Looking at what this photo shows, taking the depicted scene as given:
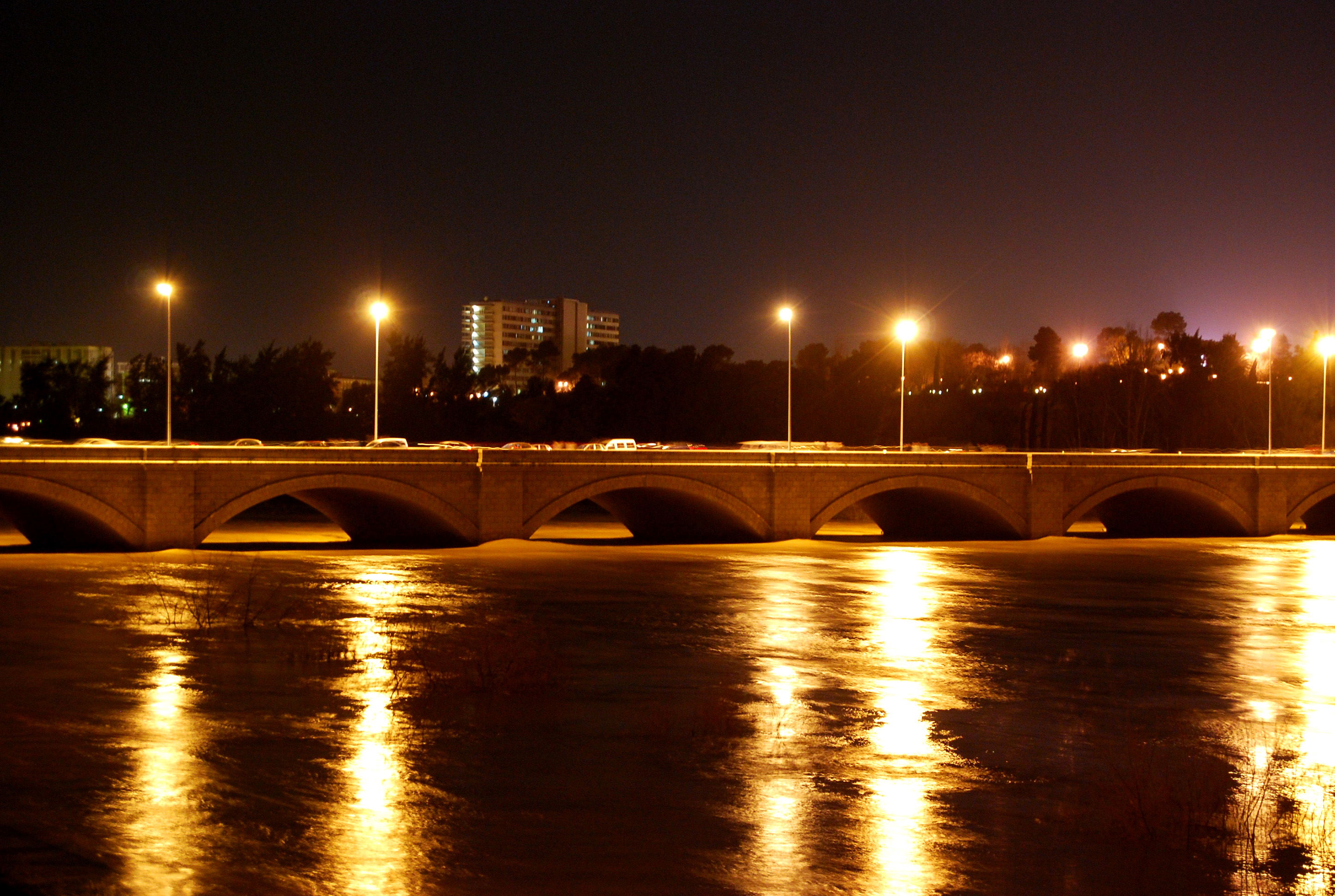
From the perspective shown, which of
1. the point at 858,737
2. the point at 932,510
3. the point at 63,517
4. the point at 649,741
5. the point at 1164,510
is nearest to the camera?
the point at 649,741

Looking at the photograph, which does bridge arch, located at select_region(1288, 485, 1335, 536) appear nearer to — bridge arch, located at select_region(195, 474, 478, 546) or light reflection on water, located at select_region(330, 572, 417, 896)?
bridge arch, located at select_region(195, 474, 478, 546)

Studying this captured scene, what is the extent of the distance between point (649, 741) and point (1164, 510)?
51.6 metres

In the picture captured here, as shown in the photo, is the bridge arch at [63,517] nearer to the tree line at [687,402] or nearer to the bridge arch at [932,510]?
the bridge arch at [932,510]

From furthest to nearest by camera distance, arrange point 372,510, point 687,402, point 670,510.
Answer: point 687,402 < point 670,510 < point 372,510

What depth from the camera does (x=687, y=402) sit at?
11606 centimetres

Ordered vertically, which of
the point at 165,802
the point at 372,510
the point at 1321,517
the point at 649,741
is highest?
the point at 372,510

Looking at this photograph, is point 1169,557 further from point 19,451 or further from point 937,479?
point 19,451

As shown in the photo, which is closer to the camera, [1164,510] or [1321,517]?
[1164,510]

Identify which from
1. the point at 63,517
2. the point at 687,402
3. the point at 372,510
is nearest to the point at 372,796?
the point at 63,517

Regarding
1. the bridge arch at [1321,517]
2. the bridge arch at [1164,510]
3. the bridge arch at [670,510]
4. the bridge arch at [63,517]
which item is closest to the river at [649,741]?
the bridge arch at [63,517]

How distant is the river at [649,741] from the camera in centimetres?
1236

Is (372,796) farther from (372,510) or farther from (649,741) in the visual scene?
(372,510)

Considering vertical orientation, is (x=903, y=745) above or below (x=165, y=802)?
below

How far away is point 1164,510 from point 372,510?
125 ft
